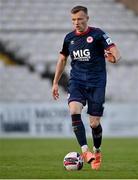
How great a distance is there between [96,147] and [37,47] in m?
21.0

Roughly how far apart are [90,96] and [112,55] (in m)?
0.74

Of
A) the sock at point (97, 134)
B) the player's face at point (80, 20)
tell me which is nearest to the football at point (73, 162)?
the sock at point (97, 134)

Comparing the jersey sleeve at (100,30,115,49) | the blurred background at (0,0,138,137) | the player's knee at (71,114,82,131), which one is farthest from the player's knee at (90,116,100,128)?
the blurred background at (0,0,138,137)

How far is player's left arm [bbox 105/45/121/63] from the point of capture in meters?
9.73

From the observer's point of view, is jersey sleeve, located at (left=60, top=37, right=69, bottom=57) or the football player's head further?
jersey sleeve, located at (left=60, top=37, right=69, bottom=57)

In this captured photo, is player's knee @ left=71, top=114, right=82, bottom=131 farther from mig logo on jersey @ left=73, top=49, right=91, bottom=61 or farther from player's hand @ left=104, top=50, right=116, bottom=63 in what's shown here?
player's hand @ left=104, top=50, right=116, bottom=63

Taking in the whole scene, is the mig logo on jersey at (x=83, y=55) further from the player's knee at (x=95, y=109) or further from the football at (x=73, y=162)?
the football at (x=73, y=162)

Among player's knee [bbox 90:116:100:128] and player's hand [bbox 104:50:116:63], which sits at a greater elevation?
player's hand [bbox 104:50:116:63]

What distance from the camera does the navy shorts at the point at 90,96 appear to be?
33.3ft

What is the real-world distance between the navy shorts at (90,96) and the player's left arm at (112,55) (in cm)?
56

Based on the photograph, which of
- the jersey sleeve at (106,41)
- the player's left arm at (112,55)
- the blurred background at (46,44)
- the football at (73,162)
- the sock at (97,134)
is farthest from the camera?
the blurred background at (46,44)

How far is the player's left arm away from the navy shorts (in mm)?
559

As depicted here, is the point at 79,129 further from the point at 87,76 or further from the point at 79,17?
the point at 79,17

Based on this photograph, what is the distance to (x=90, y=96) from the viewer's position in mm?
10227
